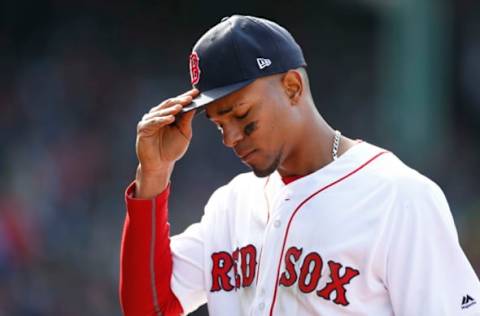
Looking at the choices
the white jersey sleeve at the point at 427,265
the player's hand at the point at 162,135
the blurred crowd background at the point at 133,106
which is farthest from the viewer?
the blurred crowd background at the point at 133,106

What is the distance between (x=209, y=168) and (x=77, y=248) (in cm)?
147

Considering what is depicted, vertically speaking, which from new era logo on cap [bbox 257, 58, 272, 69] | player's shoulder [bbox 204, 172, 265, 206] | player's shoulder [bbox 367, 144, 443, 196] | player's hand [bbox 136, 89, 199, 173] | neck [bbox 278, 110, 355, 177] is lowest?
player's shoulder [bbox 204, 172, 265, 206]

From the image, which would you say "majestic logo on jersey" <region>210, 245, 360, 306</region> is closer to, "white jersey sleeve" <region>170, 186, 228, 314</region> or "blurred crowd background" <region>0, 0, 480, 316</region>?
"white jersey sleeve" <region>170, 186, 228, 314</region>

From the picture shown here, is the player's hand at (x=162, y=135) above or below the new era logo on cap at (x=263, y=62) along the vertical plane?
below

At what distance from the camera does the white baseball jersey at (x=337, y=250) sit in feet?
5.72

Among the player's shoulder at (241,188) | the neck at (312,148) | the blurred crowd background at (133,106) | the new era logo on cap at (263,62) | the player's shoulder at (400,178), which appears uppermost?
the new era logo on cap at (263,62)

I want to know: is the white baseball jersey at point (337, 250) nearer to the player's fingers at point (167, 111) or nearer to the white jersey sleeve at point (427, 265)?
the white jersey sleeve at point (427, 265)

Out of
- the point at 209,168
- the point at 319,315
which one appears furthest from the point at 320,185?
the point at 209,168

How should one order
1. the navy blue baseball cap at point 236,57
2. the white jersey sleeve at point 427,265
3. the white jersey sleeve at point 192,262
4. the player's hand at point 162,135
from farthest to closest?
1. the white jersey sleeve at point 192,262
2. the player's hand at point 162,135
3. the navy blue baseball cap at point 236,57
4. the white jersey sleeve at point 427,265

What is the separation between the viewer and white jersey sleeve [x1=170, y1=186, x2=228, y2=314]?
206 centimetres

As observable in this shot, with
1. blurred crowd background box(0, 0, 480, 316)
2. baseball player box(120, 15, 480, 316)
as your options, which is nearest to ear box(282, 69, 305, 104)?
baseball player box(120, 15, 480, 316)

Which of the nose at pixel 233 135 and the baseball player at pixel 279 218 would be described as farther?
the nose at pixel 233 135

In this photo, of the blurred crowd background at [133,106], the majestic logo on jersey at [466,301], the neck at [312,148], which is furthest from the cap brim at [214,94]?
the blurred crowd background at [133,106]

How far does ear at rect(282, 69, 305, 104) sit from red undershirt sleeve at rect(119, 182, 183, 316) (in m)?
0.37
